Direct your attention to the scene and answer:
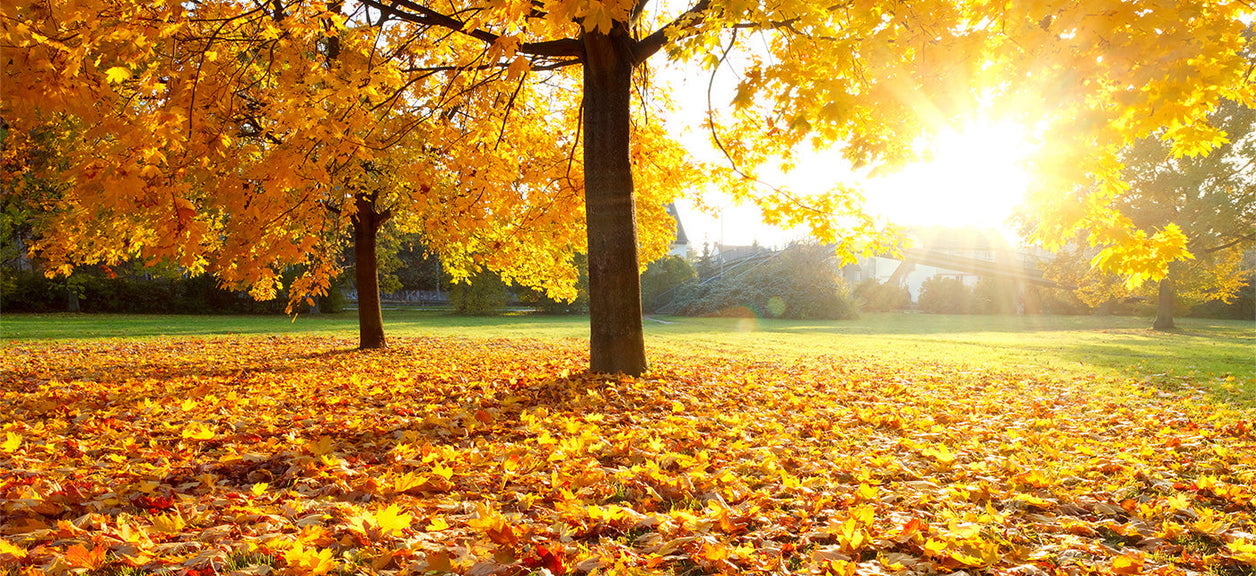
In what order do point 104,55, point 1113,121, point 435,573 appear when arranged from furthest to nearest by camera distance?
point 1113,121
point 104,55
point 435,573

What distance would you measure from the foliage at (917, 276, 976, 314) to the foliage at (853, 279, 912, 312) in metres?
1.31

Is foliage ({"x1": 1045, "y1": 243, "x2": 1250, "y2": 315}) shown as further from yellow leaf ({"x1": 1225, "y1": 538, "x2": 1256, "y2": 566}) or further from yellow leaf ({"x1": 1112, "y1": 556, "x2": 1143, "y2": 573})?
yellow leaf ({"x1": 1112, "y1": 556, "x2": 1143, "y2": 573})

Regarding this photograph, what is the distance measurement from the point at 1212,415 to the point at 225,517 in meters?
8.20

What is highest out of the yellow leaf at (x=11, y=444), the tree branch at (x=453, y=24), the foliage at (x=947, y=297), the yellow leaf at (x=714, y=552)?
the tree branch at (x=453, y=24)

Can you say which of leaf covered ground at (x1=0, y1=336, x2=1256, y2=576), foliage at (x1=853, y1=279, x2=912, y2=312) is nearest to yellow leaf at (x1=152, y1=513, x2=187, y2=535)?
leaf covered ground at (x1=0, y1=336, x2=1256, y2=576)

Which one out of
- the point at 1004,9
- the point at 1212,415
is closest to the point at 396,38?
the point at 1004,9

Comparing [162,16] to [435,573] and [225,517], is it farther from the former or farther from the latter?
[435,573]

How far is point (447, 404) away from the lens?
552cm

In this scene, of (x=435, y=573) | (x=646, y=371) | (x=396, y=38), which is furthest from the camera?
(x=396, y=38)

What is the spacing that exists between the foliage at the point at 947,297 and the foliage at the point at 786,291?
7984 mm

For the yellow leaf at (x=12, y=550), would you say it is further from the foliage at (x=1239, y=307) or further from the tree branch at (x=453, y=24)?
the foliage at (x=1239, y=307)

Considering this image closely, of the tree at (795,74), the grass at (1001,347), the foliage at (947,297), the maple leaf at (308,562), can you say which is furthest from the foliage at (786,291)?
the maple leaf at (308,562)

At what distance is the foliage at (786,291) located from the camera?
2750cm

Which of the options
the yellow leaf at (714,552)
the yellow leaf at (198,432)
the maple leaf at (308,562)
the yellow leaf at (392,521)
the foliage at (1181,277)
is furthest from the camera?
the foliage at (1181,277)
